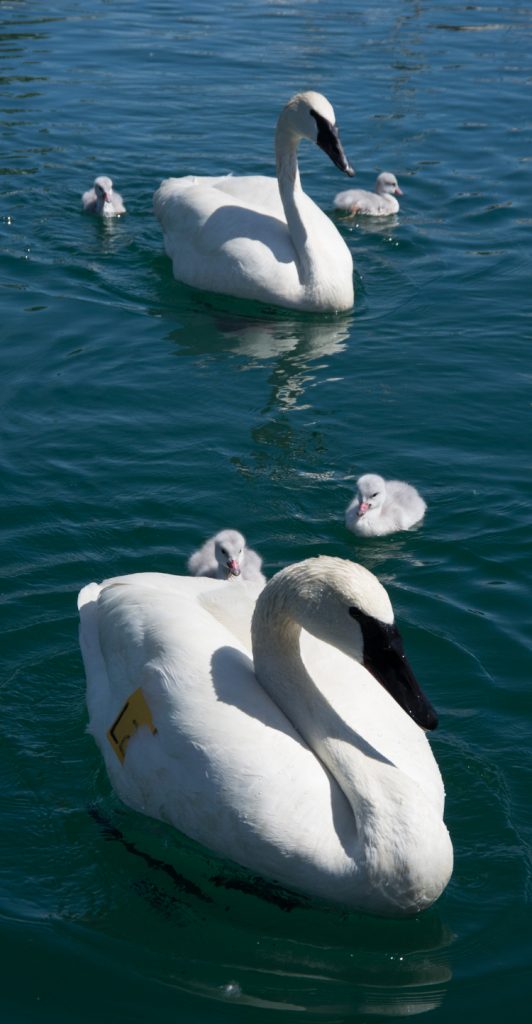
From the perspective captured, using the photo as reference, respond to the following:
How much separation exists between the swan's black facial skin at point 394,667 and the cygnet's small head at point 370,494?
2919 millimetres

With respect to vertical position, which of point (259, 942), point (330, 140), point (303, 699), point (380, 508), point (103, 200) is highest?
point (330, 140)

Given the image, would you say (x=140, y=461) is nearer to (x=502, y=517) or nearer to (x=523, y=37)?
(x=502, y=517)

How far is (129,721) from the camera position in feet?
22.1

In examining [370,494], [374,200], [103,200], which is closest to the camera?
[370,494]

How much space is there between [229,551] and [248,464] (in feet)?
Answer: 6.14

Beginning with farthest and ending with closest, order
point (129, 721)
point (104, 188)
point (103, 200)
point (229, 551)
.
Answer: point (103, 200)
point (104, 188)
point (229, 551)
point (129, 721)

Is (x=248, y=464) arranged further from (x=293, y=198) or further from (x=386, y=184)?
(x=386, y=184)

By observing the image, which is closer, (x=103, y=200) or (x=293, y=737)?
(x=293, y=737)

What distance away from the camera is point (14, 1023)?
18.6ft

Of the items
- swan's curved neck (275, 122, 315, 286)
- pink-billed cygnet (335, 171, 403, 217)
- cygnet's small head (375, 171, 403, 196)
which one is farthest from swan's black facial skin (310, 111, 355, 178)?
cygnet's small head (375, 171, 403, 196)

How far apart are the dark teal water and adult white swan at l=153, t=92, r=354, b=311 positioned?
25 centimetres

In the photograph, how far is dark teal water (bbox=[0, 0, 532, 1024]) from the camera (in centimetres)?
603

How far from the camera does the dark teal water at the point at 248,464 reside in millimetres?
6027

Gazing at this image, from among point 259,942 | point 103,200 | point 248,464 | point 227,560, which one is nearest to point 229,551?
point 227,560
